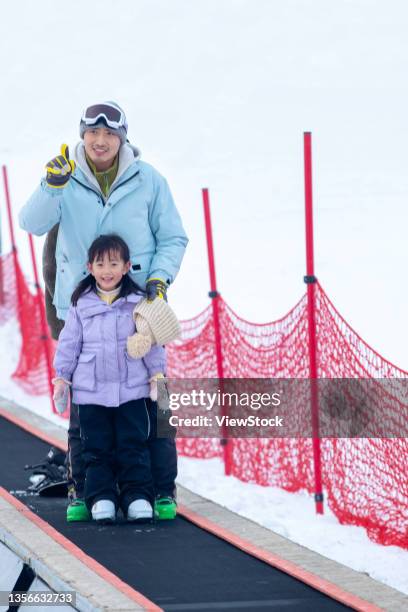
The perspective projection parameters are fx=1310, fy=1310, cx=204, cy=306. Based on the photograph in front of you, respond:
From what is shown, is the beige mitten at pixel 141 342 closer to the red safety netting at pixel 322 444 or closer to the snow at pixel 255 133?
the red safety netting at pixel 322 444

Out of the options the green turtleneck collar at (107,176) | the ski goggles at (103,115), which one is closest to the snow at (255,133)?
the green turtleneck collar at (107,176)

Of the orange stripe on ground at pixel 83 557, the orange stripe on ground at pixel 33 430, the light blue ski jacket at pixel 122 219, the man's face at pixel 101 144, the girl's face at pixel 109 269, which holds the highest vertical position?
Answer: the man's face at pixel 101 144

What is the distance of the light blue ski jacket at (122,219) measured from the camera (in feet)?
20.4

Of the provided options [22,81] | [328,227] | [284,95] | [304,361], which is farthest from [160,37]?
[304,361]

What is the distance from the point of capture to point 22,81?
38.5 meters

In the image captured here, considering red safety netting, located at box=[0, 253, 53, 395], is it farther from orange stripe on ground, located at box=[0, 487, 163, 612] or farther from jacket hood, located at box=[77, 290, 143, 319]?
jacket hood, located at box=[77, 290, 143, 319]

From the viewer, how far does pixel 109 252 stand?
238 inches

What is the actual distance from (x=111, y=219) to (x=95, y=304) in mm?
435

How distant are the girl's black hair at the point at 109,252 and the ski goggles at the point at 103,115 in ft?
1.71

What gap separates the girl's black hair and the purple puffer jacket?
45mm

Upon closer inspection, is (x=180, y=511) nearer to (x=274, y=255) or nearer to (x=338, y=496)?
(x=338, y=496)

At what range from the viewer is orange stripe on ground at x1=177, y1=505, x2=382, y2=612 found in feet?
16.1

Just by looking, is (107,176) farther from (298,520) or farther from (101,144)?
(298,520)

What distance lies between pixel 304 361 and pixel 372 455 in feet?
2.72
